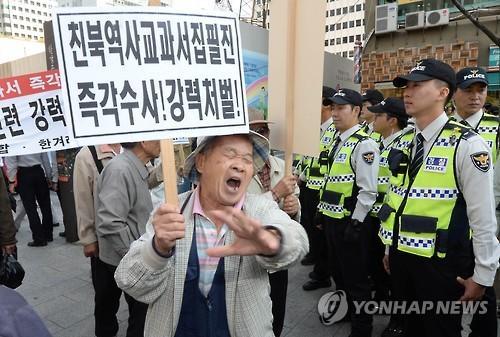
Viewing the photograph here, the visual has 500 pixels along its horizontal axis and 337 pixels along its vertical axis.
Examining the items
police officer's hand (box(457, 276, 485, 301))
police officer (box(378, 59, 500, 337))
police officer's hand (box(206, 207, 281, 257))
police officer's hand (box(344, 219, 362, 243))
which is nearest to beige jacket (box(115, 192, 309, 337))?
police officer's hand (box(206, 207, 281, 257))

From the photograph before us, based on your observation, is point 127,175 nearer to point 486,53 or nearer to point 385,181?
point 385,181

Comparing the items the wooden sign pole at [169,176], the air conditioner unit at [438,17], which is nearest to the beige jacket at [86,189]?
the wooden sign pole at [169,176]

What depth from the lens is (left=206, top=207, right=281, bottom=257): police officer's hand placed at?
1.22m

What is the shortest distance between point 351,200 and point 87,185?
2463mm

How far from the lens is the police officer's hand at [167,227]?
51.1 inches

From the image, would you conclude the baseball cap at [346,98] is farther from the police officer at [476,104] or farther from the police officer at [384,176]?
the police officer at [476,104]

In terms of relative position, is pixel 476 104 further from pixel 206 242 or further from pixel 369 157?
pixel 206 242

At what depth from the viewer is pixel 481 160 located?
2.19 m

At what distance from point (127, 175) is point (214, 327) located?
1.55 m

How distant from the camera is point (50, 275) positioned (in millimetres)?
4730

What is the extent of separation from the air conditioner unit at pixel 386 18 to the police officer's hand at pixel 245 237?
63.7 ft

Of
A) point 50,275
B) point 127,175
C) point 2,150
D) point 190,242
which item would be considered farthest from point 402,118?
point 50,275

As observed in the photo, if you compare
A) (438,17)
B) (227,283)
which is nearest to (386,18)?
(438,17)

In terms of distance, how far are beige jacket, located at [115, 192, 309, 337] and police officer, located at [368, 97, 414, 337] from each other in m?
2.24
